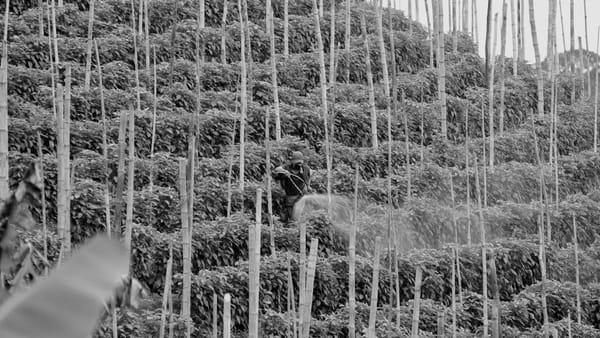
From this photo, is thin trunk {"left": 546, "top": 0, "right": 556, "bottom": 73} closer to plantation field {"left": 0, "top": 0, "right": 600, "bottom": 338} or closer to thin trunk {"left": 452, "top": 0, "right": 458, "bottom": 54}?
plantation field {"left": 0, "top": 0, "right": 600, "bottom": 338}

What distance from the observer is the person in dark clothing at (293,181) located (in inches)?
196

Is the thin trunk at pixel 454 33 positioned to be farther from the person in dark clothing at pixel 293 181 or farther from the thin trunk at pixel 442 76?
the person in dark clothing at pixel 293 181

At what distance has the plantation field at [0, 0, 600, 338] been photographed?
166 inches

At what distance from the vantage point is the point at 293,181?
196 inches

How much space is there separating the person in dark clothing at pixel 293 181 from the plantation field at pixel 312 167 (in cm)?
10

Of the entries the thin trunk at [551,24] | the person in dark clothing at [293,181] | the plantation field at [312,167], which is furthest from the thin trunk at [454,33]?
the person in dark clothing at [293,181]

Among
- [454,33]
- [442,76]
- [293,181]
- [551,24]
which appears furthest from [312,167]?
[454,33]

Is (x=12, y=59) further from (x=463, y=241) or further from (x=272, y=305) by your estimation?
(x=463, y=241)

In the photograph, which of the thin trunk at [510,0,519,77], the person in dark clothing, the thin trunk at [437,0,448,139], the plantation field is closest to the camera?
the plantation field

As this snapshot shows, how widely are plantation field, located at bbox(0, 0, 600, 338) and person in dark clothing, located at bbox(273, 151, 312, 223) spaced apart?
97 mm

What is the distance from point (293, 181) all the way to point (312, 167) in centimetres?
62

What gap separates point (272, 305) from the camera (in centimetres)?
431

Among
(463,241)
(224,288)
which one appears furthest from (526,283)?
(224,288)

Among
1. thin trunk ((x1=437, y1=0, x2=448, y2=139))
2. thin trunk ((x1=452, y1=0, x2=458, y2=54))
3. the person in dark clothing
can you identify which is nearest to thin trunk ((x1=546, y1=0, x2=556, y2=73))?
thin trunk ((x1=437, y1=0, x2=448, y2=139))
